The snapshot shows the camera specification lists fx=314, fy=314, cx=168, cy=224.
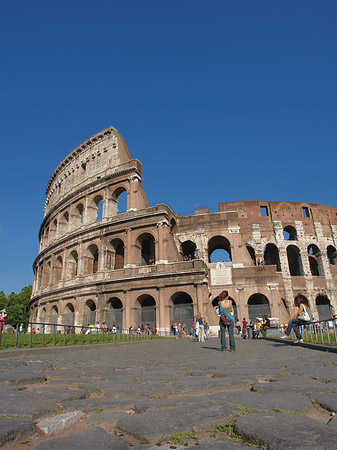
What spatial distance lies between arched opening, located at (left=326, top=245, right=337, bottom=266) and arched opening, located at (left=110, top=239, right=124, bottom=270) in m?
18.4

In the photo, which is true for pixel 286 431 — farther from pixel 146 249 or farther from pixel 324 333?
pixel 146 249

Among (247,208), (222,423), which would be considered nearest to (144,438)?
(222,423)

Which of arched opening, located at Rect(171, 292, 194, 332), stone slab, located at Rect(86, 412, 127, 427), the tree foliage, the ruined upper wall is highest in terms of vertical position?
the ruined upper wall

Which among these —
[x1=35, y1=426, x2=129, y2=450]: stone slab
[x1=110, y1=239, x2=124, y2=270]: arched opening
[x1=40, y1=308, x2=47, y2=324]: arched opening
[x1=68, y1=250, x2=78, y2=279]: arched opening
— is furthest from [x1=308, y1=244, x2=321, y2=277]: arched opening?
[x1=35, y1=426, x2=129, y2=450]: stone slab

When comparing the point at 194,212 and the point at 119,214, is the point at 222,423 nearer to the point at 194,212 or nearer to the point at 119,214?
the point at 119,214

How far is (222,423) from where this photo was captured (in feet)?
6.77

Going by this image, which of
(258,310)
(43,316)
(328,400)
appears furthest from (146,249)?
(328,400)

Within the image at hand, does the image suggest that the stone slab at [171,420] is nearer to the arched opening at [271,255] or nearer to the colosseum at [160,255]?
the colosseum at [160,255]

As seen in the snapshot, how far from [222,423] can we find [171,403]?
0.64 m

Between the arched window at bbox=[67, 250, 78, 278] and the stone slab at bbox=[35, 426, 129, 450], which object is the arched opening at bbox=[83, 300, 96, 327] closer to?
the arched window at bbox=[67, 250, 78, 278]

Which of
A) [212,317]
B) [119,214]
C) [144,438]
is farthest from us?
[119,214]

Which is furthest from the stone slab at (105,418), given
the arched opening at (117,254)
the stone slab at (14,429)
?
the arched opening at (117,254)

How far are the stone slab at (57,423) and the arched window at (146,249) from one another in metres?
21.3

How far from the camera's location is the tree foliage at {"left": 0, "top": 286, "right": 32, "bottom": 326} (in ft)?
170
